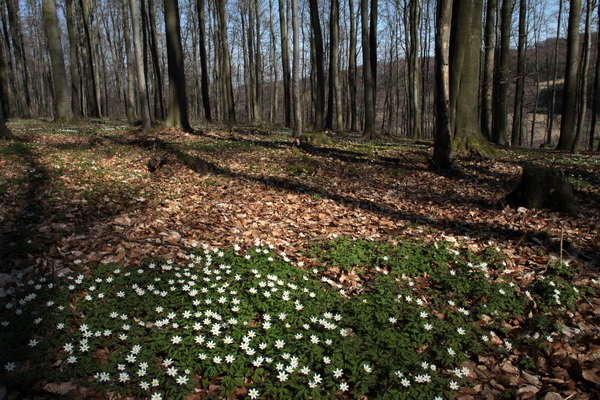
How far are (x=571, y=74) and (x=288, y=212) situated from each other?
15.3 metres

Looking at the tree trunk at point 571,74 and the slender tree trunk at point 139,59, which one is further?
the tree trunk at point 571,74

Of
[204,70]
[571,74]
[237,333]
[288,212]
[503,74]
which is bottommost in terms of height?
Result: [237,333]

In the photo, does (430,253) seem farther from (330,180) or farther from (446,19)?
(446,19)

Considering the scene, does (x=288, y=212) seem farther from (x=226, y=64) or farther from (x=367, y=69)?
(x=226, y=64)

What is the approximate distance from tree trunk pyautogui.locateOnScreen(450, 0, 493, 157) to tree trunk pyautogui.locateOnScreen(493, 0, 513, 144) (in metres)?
A: 6.22

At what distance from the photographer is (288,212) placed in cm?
698

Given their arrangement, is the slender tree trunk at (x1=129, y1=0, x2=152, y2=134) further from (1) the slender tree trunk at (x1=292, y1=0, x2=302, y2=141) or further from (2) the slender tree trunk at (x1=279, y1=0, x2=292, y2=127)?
(2) the slender tree trunk at (x1=279, y1=0, x2=292, y2=127)

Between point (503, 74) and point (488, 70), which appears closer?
point (488, 70)

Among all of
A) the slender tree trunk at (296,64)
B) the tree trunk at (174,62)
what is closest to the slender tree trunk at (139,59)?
the tree trunk at (174,62)

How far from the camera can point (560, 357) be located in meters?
3.34

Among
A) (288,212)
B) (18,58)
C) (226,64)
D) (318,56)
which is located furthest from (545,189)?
(18,58)

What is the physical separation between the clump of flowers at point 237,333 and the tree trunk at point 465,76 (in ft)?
28.6

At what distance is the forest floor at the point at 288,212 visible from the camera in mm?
3965

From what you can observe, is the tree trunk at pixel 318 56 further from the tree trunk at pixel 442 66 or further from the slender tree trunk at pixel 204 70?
the tree trunk at pixel 442 66
